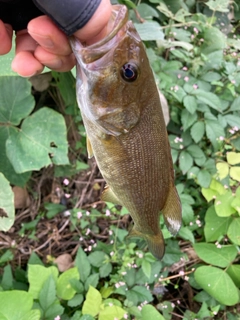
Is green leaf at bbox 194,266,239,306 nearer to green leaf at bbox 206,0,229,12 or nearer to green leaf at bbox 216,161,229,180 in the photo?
green leaf at bbox 216,161,229,180

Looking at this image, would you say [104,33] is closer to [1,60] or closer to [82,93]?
[82,93]

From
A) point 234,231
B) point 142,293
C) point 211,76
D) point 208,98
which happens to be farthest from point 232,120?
point 142,293

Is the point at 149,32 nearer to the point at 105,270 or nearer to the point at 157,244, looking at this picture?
the point at 157,244

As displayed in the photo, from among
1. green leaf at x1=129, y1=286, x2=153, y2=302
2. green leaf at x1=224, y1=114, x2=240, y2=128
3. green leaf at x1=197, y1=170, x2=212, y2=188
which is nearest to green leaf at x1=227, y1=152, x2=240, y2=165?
green leaf at x1=197, y1=170, x2=212, y2=188

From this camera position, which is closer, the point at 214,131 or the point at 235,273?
the point at 235,273

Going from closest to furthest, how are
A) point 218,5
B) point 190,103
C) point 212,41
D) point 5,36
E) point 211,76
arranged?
point 5,36 → point 190,103 → point 211,76 → point 218,5 → point 212,41
